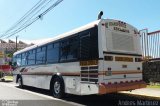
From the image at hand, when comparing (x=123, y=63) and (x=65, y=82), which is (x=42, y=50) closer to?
(x=65, y=82)

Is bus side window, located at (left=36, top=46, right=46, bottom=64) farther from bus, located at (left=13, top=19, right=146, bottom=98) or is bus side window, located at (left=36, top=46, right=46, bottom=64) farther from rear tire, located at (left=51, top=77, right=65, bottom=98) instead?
rear tire, located at (left=51, top=77, right=65, bottom=98)

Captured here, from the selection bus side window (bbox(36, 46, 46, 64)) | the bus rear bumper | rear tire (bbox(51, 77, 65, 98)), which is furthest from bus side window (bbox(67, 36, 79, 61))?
bus side window (bbox(36, 46, 46, 64))

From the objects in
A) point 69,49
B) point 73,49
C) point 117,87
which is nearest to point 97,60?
point 117,87

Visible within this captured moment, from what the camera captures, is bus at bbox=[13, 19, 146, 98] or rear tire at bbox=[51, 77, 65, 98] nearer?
bus at bbox=[13, 19, 146, 98]

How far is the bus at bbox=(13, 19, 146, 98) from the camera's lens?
1079cm

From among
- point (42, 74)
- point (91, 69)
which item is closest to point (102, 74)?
point (91, 69)

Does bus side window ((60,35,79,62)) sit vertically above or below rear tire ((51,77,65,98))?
above

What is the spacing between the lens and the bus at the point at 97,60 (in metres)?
10.8

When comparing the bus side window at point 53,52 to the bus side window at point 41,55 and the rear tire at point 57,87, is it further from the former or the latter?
the rear tire at point 57,87

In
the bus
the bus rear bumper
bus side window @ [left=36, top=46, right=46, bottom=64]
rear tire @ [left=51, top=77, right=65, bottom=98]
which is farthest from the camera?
bus side window @ [left=36, top=46, right=46, bottom=64]

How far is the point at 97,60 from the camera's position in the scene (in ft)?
35.2

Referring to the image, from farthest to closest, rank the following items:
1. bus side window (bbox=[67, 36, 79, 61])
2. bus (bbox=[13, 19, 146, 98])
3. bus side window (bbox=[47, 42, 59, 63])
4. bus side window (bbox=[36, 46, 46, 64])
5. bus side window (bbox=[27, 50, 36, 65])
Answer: bus side window (bbox=[27, 50, 36, 65])
bus side window (bbox=[36, 46, 46, 64])
bus side window (bbox=[47, 42, 59, 63])
bus side window (bbox=[67, 36, 79, 61])
bus (bbox=[13, 19, 146, 98])

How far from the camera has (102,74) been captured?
34.9ft

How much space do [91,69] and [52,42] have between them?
A: 13.8 ft
